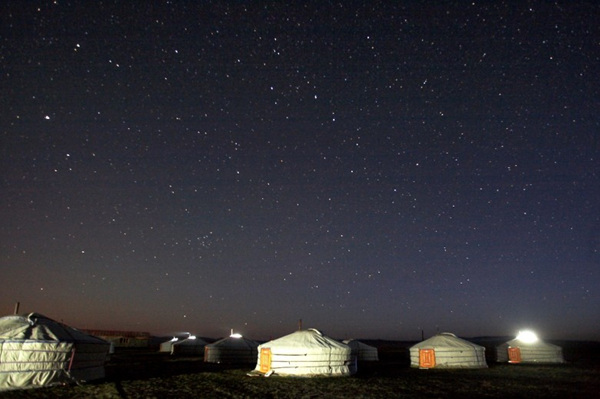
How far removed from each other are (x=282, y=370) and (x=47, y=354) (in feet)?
29.7

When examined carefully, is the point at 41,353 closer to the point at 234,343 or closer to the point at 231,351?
the point at 231,351

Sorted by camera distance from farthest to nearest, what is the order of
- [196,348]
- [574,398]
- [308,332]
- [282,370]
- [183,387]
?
[196,348]
[308,332]
[282,370]
[183,387]
[574,398]

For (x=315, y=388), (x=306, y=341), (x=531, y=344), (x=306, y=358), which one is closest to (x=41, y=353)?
(x=315, y=388)

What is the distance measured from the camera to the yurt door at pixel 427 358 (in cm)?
2275

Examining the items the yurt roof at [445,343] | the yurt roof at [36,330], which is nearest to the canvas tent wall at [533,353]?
the yurt roof at [445,343]

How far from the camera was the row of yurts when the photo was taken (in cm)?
1255

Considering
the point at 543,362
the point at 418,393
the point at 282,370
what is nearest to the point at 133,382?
the point at 282,370

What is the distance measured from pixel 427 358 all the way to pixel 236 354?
1341 cm

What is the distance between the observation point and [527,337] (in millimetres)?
31000

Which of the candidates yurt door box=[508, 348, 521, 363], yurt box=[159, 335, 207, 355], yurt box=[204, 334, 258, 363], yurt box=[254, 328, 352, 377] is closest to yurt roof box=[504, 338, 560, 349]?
yurt door box=[508, 348, 521, 363]

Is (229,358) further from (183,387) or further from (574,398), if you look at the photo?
(574,398)

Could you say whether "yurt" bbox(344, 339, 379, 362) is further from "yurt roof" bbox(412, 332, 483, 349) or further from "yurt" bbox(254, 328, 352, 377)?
"yurt" bbox(254, 328, 352, 377)

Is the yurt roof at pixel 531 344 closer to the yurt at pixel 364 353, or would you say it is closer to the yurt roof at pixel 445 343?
the yurt roof at pixel 445 343

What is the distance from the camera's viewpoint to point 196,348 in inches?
1592
